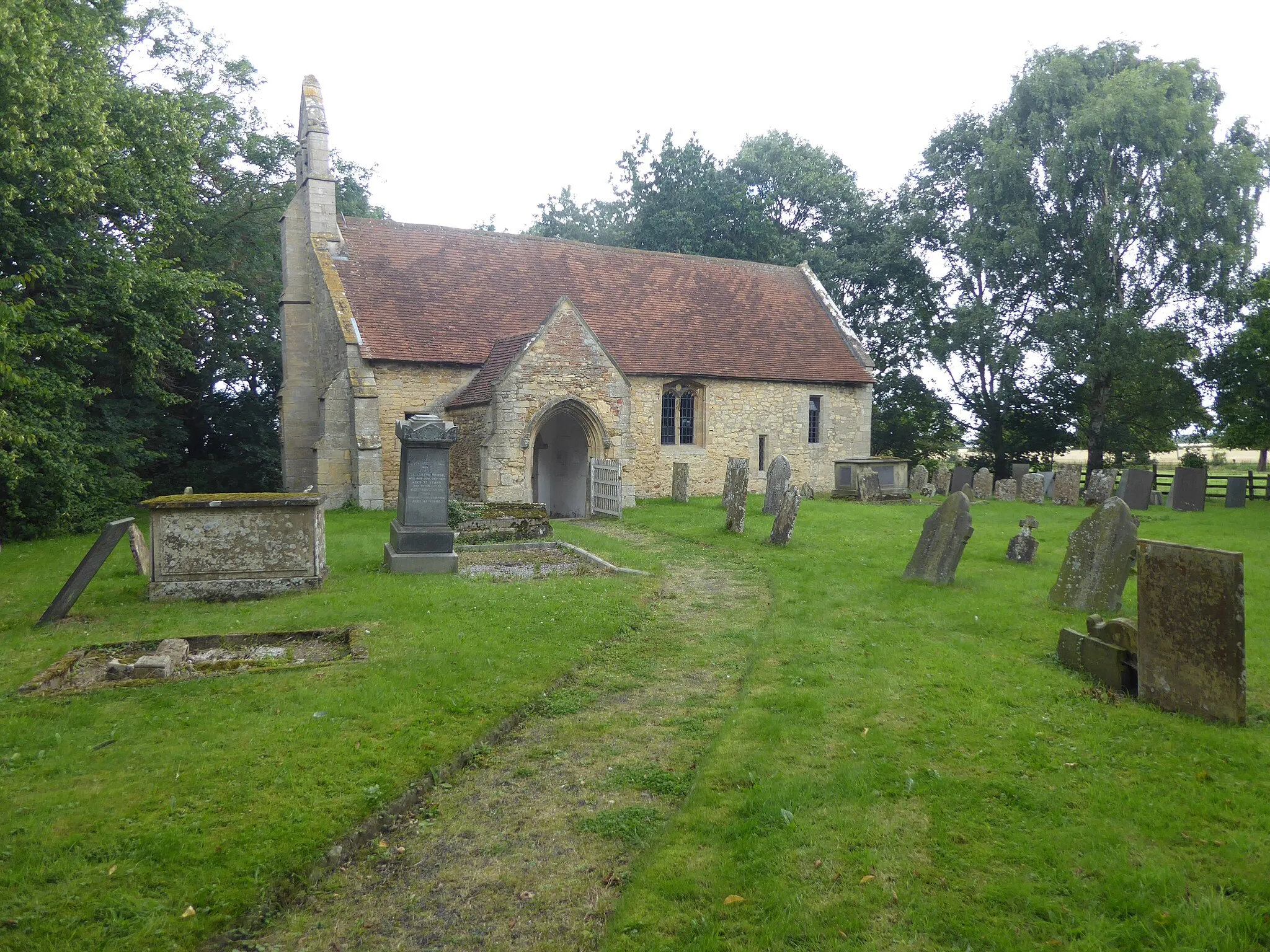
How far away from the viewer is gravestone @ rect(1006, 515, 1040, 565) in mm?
12711

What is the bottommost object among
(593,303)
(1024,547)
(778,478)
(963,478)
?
(1024,547)

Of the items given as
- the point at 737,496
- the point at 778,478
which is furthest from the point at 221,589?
the point at 778,478

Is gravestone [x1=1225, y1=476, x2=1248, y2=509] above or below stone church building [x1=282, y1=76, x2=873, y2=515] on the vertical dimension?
below

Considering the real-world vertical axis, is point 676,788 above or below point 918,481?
below

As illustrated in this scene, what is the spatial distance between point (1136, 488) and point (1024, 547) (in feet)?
32.8

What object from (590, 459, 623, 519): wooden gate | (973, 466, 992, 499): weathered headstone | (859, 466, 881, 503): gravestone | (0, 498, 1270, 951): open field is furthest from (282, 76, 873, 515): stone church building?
(0, 498, 1270, 951): open field

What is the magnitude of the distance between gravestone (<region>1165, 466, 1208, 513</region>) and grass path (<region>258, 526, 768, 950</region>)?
62.0 feet

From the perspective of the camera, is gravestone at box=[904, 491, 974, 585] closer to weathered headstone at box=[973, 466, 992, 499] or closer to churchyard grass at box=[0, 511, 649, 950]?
churchyard grass at box=[0, 511, 649, 950]

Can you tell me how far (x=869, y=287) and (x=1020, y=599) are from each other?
29794 millimetres

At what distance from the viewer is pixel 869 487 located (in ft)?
80.5

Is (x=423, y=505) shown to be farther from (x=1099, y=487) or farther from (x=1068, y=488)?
(x=1068, y=488)

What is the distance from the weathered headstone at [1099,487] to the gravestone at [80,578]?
22.4 metres

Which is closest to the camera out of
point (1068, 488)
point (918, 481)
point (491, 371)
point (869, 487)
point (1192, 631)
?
point (1192, 631)

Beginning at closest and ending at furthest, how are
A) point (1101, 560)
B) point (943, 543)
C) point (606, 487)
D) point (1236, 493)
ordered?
point (1101, 560)
point (943, 543)
point (606, 487)
point (1236, 493)
